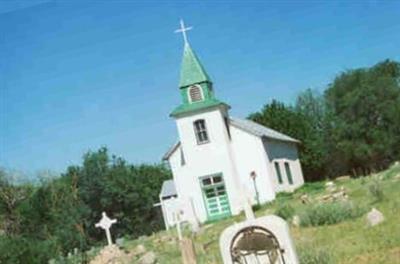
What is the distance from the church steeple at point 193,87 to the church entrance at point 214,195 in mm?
2852

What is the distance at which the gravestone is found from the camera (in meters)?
8.98

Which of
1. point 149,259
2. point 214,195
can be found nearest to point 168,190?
point 214,195

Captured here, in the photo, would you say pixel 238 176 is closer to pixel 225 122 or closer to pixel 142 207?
pixel 225 122

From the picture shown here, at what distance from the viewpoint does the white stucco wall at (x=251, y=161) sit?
93.2 feet

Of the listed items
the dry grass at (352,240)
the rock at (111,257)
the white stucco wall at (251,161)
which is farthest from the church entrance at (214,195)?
the rock at (111,257)

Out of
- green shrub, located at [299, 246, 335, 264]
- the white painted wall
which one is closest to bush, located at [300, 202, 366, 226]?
green shrub, located at [299, 246, 335, 264]

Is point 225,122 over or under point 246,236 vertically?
over

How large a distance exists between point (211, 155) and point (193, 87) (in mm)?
2794

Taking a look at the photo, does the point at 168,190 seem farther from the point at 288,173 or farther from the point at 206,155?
the point at 206,155

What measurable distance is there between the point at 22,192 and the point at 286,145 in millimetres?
13255

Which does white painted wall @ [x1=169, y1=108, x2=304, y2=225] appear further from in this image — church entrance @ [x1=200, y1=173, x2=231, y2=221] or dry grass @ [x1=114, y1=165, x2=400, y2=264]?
dry grass @ [x1=114, y1=165, x2=400, y2=264]

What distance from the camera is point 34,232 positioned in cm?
3078

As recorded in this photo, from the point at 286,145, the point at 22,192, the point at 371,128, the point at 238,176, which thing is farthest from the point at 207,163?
the point at 371,128

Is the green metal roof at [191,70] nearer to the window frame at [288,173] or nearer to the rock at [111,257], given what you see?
the window frame at [288,173]
